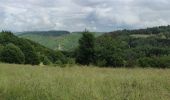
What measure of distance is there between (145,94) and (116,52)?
37259mm

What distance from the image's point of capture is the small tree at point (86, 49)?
41.8m

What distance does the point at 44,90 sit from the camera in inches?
291

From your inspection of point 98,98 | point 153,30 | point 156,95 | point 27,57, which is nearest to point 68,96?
point 98,98

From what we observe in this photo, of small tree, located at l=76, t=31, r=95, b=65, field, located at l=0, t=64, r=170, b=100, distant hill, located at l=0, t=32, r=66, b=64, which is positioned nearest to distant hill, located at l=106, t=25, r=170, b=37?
distant hill, located at l=0, t=32, r=66, b=64

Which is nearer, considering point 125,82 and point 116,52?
point 125,82

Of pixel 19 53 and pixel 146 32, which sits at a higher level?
pixel 146 32

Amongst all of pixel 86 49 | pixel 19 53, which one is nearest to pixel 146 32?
pixel 19 53

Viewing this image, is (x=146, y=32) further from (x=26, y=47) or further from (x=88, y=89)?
(x=88, y=89)

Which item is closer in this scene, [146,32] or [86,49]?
[86,49]

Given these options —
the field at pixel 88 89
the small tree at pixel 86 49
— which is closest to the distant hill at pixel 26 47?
the small tree at pixel 86 49

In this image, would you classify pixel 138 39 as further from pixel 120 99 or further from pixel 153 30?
pixel 120 99

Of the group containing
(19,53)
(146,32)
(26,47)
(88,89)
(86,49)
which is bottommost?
(26,47)

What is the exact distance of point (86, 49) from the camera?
43469 millimetres

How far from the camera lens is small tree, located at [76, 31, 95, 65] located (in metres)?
41.8
